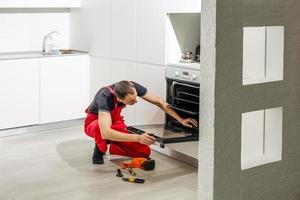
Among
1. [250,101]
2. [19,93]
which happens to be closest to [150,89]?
[19,93]

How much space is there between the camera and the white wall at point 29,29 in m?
6.15

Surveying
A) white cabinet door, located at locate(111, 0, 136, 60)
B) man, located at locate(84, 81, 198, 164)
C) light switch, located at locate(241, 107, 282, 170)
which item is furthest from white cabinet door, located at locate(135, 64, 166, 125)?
light switch, located at locate(241, 107, 282, 170)

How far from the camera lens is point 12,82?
5.72 meters

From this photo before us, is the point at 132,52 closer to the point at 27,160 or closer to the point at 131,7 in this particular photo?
the point at 131,7

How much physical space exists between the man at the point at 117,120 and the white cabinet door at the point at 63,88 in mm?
1131

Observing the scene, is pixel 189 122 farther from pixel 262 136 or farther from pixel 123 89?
pixel 262 136

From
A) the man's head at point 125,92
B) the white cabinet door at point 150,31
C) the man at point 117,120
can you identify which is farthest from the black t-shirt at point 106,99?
the white cabinet door at point 150,31

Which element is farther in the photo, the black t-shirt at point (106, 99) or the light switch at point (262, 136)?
the black t-shirt at point (106, 99)

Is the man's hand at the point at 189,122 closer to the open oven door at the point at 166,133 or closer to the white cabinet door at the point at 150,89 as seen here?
the open oven door at the point at 166,133

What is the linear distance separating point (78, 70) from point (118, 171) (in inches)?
80.9

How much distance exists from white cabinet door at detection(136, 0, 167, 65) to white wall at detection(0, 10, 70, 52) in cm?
157

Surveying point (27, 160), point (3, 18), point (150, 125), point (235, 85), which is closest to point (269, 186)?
point (235, 85)

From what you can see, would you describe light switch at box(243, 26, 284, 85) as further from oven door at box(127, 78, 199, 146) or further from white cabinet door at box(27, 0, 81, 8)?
white cabinet door at box(27, 0, 81, 8)

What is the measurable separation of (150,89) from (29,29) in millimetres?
1917
